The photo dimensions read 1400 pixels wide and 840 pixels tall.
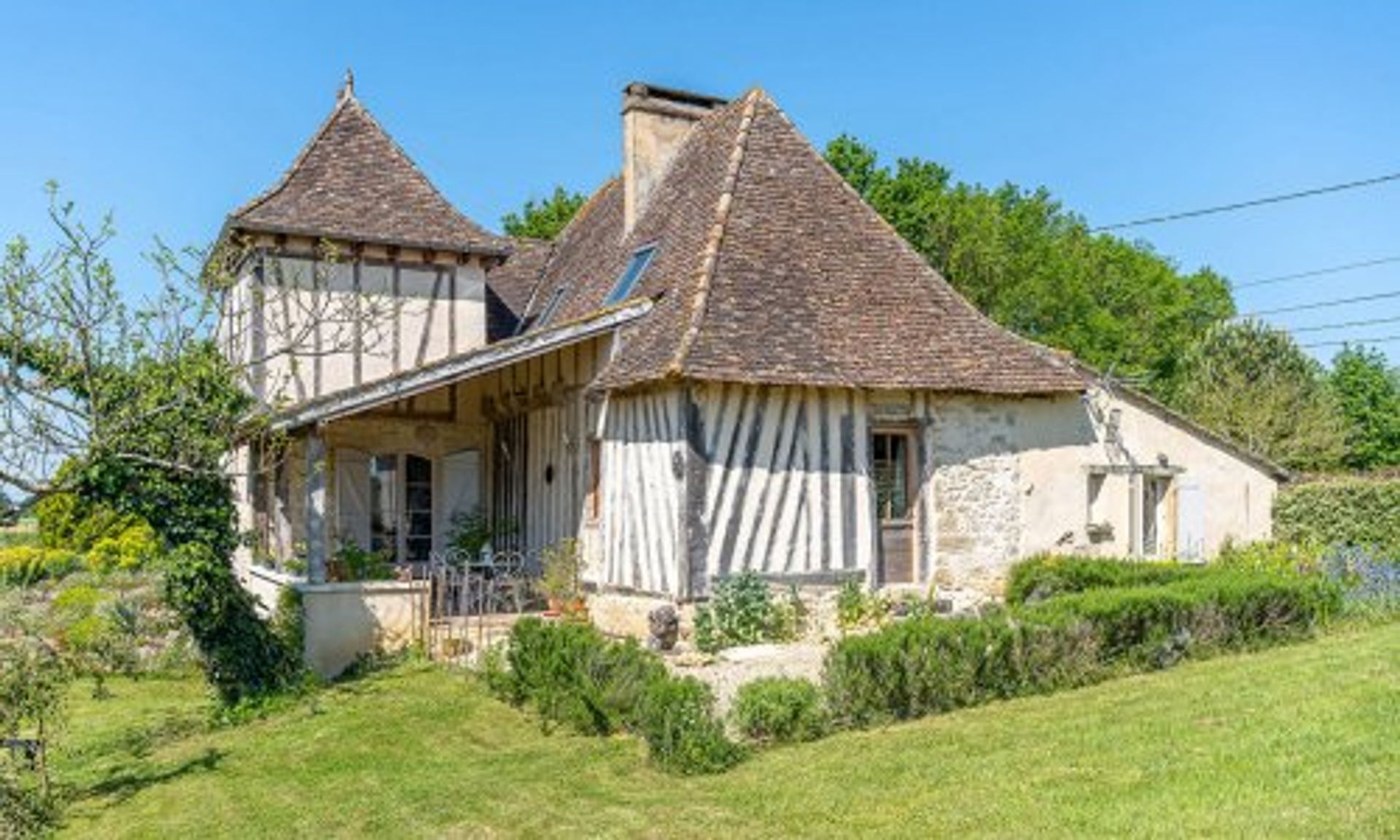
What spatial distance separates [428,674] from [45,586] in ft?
34.1

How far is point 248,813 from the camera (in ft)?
24.0

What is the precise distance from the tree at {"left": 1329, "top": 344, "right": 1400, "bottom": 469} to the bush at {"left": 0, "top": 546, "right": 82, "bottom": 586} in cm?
3428

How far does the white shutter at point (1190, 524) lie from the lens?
14.6 m

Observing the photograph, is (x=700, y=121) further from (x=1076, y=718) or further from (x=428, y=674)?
(x=1076, y=718)

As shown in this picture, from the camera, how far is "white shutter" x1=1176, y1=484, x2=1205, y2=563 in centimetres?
1465

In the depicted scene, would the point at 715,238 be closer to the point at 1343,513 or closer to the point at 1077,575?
the point at 1077,575

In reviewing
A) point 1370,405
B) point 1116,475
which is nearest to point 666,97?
point 1116,475

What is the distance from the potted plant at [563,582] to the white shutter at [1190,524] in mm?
7409

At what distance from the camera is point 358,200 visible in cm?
1470

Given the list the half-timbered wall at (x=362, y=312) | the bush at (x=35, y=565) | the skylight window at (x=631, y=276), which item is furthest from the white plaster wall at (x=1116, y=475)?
the bush at (x=35, y=565)

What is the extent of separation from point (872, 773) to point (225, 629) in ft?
20.8

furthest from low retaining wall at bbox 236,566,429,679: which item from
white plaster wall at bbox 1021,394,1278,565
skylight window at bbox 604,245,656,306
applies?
white plaster wall at bbox 1021,394,1278,565

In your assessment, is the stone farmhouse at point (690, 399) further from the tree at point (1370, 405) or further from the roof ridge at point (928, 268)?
the tree at point (1370, 405)

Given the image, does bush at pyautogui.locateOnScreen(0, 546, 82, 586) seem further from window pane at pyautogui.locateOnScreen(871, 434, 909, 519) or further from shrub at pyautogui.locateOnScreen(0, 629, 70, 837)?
window pane at pyautogui.locateOnScreen(871, 434, 909, 519)
